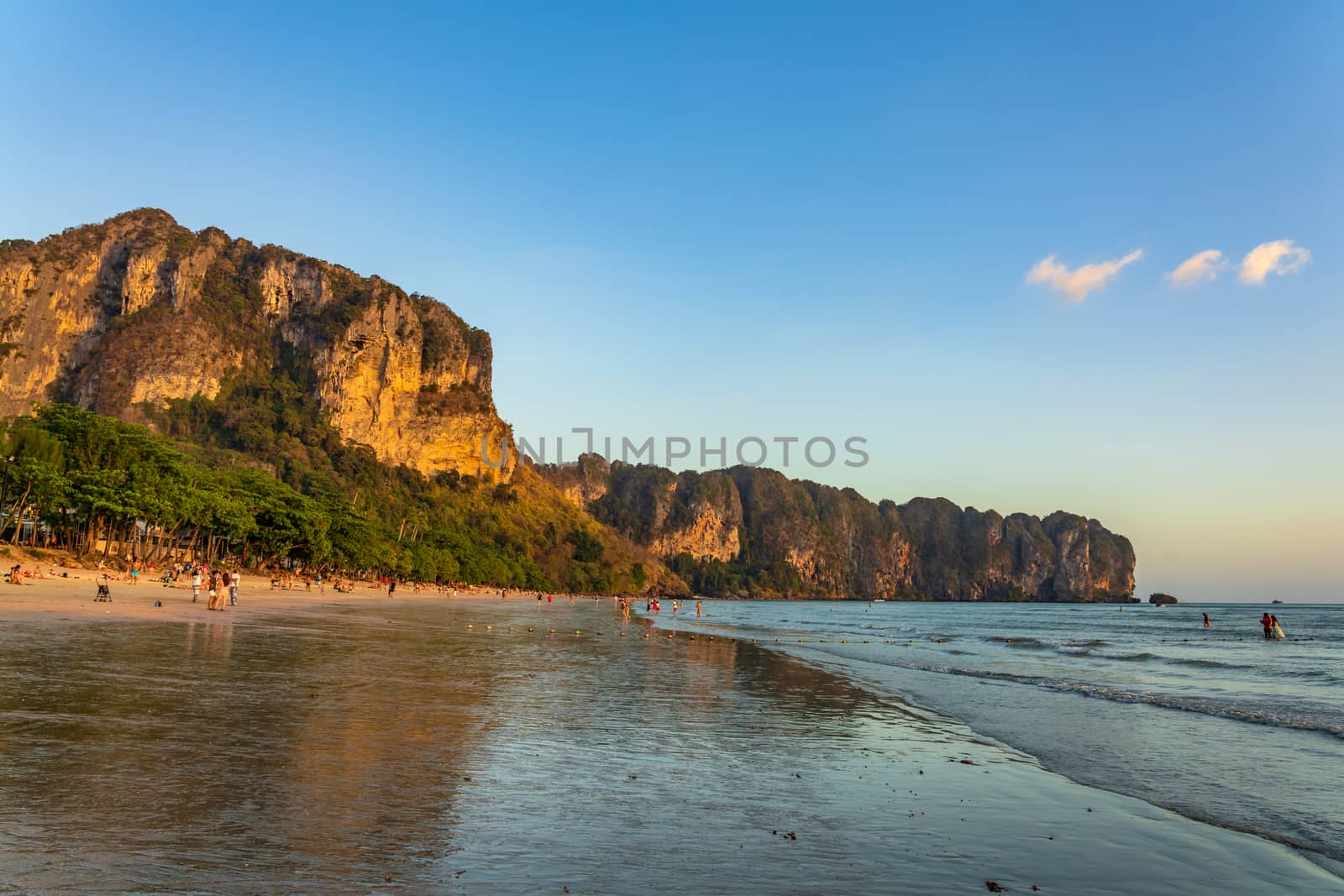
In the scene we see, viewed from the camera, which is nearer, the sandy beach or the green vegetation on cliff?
the sandy beach

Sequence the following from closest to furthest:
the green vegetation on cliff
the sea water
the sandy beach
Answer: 1. the sea water
2. the sandy beach
3. the green vegetation on cliff

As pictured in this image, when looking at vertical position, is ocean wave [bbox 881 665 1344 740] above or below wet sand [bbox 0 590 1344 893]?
below

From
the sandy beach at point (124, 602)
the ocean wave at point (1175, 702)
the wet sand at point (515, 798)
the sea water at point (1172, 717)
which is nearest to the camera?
the wet sand at point (515, 798)

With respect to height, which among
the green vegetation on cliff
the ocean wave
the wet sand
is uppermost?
the green vegetation on cliff

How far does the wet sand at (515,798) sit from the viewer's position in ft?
21.3

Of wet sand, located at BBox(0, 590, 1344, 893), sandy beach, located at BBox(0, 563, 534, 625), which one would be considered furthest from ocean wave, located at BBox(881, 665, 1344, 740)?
sandy beach, located at BBox(0, 563, 534, 625)

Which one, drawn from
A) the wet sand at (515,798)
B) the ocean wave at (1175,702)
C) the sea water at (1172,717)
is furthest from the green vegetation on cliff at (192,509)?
the ocean wave at (1175,702)

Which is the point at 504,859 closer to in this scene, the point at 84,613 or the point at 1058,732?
the point at 1058,732

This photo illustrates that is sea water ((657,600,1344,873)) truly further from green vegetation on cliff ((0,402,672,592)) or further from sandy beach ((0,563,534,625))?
green vegetation on cliff ((0,402,672,592))

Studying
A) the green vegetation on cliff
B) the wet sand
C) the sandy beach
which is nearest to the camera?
the wet sand

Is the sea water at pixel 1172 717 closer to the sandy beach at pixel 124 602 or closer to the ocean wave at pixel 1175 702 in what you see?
the ocean wave at pixel 1175 702

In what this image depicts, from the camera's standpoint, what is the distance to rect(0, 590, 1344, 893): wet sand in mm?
6484

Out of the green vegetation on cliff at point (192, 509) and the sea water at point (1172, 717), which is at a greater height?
the green vegetation on cliff at point (192, 509)

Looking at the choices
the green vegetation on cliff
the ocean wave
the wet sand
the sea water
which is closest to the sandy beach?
the green vegetation on cliff
